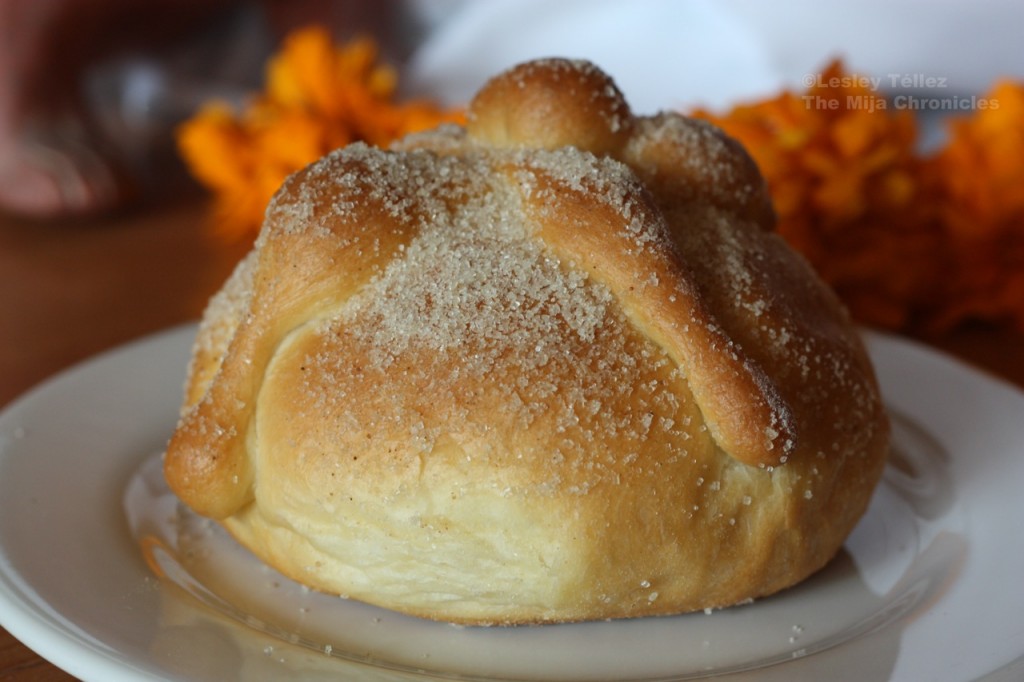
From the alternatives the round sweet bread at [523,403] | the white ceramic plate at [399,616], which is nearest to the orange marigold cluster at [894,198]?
the white ceramic plate at [399,616]

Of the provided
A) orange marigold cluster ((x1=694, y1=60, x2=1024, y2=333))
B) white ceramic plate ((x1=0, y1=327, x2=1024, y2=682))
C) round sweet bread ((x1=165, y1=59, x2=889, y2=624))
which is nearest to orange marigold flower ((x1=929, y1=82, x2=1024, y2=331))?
orange marigold cluster ((x1=694, y1=60, x2=1024, y2=333))

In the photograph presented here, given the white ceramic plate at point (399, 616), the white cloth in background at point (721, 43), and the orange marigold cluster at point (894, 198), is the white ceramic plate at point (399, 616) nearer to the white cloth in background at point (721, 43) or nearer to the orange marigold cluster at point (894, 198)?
the orange marigold cluster at point (894, 198)

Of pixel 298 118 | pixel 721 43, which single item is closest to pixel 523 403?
pixel 298 118

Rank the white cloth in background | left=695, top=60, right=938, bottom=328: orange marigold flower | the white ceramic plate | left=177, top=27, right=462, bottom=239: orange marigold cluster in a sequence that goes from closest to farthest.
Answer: the white ceramic plate → left=695, top=60, right=938, bottom=328: orange marigold flower → left=177, top=27, right=462, bottom=239: orange marigold cluster → the white cloth in background

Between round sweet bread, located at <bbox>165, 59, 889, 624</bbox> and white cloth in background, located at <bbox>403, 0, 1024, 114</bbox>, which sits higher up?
round sweet bread, located at <bbox>165, 59, 889, 624</bbox>

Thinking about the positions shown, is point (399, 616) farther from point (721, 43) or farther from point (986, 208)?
point (721, 43)

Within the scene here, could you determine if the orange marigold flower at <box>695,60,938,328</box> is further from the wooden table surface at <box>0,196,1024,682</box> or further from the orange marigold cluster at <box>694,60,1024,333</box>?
the wooden table surface at <box>0,196,1024,682</box>

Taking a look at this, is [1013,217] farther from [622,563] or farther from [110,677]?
[110,677]
